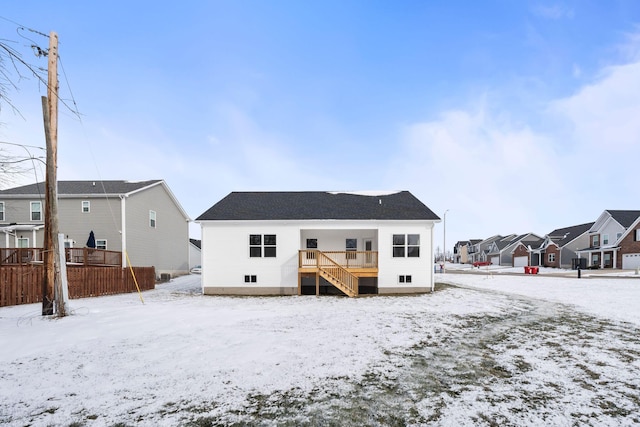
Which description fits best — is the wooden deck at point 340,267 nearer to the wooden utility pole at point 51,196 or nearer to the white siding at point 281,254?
the white siding at point 281,254

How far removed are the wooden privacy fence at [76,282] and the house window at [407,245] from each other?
16.2m

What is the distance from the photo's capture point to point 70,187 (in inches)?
976

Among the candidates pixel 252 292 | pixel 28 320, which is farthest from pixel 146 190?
pixel 28 320

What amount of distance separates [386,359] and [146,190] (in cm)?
2525

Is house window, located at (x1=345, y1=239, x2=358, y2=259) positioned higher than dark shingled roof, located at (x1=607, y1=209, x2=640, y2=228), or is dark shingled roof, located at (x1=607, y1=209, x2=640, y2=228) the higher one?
dark shingled roof, located at (x1=607, y1=209, x2=640, y2=228)

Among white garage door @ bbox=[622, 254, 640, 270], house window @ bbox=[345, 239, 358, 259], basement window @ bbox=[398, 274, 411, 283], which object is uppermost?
house window @ bbox=[345, 239, 358, 259]

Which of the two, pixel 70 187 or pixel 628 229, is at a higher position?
pixel 70 187

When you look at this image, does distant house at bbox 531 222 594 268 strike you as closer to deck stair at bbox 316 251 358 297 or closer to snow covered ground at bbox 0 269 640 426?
deck stair at bbox 316 251 358 297

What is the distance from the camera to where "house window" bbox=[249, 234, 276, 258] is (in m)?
17.5

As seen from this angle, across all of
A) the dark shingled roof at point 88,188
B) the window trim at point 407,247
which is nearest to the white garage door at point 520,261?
the window trim at point 407,247

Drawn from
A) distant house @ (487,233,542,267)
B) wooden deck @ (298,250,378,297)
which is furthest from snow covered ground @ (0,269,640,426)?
distant house @ (487,233,542,267)

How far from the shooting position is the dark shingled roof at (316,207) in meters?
17.8

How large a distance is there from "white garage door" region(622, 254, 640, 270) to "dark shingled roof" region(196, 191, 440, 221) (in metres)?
33.6

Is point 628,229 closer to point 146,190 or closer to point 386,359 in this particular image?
point 386,359
